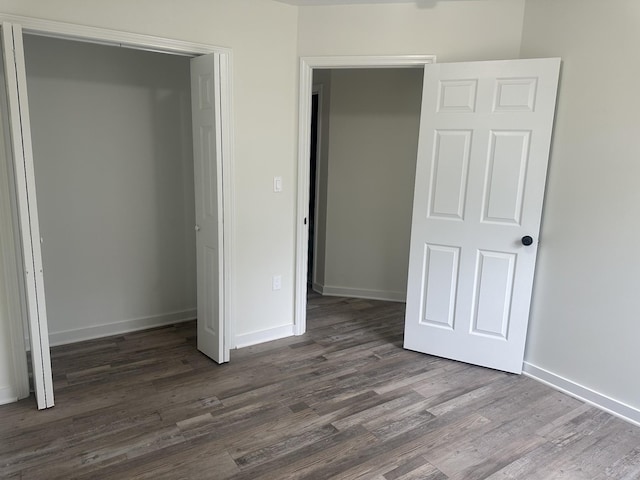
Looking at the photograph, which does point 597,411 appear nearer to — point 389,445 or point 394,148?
point 389,445

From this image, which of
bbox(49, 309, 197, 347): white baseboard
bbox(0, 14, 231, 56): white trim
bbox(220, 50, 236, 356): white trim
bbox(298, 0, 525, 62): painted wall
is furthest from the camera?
bbox(49, 309, 197, 347): white baseboard

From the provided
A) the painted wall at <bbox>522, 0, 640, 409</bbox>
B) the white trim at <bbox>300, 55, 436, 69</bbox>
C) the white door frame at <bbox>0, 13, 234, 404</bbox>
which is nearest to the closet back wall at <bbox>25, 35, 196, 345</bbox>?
the white door frame at <bbox>0, 13, 234, 404</bbox>

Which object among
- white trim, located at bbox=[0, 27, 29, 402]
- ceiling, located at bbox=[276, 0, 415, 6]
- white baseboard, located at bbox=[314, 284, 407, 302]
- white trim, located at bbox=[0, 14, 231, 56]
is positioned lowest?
white baseboard, located at bbox=[314, 284, 407, 302]

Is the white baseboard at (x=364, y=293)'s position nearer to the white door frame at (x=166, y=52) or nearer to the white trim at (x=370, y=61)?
the white door frame at (x=166, y=52)

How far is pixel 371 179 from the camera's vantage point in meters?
4.42

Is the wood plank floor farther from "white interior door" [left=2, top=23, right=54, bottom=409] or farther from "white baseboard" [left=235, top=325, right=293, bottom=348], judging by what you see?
"white interior door" [left=2, top=23, right=54, bottom=409]

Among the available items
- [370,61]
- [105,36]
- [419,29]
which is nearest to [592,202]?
[419,29]

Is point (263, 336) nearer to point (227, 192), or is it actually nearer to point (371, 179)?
point (227, 192)

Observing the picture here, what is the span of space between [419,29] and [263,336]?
100.0 inches

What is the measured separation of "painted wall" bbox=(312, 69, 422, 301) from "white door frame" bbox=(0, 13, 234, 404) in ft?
5.46

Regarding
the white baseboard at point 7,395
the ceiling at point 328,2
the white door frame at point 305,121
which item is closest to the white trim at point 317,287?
the white door frame at point 305,121

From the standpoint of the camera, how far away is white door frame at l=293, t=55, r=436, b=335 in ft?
10.3

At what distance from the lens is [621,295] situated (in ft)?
8.26

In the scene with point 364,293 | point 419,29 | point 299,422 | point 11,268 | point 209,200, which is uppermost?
point 419,29
